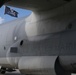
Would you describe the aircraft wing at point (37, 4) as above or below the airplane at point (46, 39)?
above

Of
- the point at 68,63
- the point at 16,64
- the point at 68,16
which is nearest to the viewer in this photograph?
the point at 68,63

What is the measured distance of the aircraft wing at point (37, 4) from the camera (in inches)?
340

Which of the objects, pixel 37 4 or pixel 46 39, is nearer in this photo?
pixel 37 4

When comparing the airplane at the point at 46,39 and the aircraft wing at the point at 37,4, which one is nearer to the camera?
the airplane at the point at 46,39

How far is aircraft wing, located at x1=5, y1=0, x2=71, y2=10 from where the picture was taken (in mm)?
8641

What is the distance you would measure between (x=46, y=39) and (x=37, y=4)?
1503 mm

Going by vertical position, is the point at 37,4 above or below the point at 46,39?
above

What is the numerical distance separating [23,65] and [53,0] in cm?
317

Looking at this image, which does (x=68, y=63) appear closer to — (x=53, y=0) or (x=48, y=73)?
(x=48, y=73)

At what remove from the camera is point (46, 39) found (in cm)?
923

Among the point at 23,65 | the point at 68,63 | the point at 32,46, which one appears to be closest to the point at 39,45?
the point at 32,46

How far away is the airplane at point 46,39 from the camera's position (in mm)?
8406

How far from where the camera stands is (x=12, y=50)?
1085 centimetres

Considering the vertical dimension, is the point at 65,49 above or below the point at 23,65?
above
